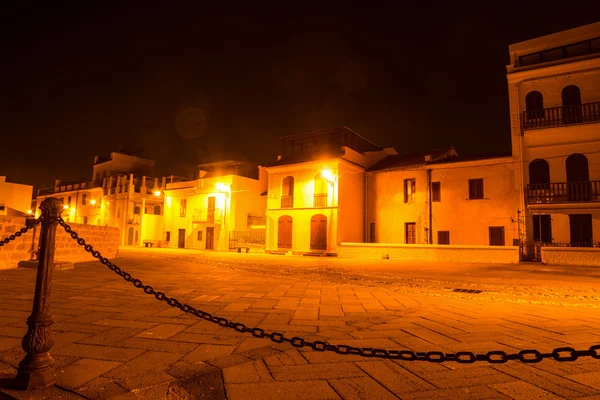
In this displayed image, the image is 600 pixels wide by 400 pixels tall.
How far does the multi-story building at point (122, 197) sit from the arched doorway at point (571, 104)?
31.9 meters

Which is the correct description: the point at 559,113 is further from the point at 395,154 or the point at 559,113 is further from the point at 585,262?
the point at 395,154

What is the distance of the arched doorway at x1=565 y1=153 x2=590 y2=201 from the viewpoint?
1734 cm

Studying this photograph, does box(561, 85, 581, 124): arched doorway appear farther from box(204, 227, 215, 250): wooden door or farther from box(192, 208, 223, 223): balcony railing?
box(204, 227, 215, 250): wooden door

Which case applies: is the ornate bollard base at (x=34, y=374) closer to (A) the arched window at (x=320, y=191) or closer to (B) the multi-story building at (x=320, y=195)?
(B) the multi-story building at (x=320, y=195)

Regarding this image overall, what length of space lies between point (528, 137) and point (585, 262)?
7.11m

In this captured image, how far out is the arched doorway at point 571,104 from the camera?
17.8m

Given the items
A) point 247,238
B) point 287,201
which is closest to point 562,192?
point 287,201

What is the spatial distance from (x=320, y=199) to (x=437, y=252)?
890 cm

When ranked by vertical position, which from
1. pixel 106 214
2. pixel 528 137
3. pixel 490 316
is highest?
pixel 528 137

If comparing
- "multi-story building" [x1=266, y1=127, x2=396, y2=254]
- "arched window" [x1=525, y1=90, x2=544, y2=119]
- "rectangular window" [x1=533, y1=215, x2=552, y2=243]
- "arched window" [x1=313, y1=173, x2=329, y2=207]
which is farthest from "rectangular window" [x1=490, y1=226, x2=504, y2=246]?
"arched window" [x1=313, y1=173, x2=329, y2=207]

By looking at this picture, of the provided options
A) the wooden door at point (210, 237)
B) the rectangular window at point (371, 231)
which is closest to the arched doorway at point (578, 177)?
the rectangular window at point (371, 231)

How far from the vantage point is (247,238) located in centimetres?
2970

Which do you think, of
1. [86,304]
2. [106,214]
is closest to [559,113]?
[86,304]

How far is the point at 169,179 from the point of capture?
39.6m
